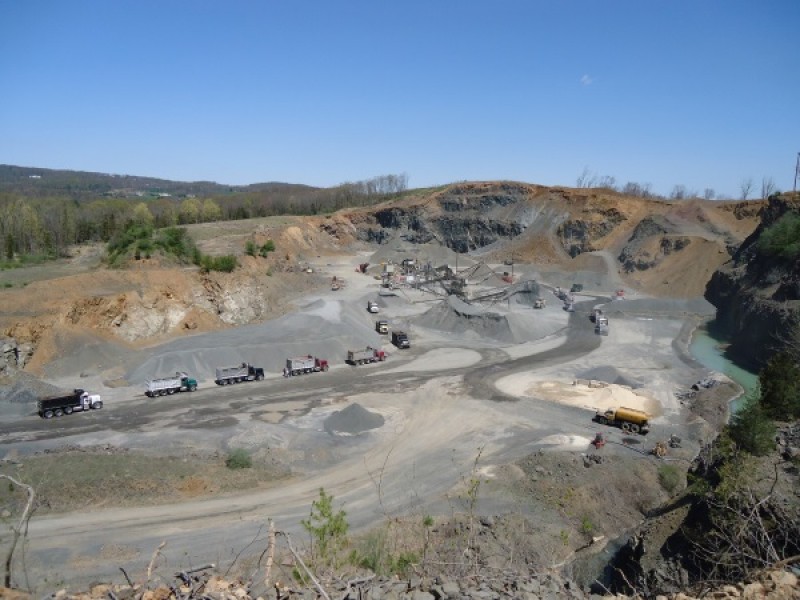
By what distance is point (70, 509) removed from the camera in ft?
65.1

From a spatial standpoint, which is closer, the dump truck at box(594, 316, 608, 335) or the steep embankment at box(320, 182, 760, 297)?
the dump truck at box(594, 316, 608, 335)

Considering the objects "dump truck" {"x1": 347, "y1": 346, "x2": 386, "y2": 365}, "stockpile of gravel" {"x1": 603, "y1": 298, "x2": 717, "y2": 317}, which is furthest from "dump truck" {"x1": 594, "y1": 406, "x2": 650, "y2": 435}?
"stockpile of gravel" {"x1": 603, "y1": 298, "x2": 717, "y2": 317}

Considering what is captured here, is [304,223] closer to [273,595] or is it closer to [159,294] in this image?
[159,294]

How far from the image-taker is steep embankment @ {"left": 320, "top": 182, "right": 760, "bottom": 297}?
2761 inches

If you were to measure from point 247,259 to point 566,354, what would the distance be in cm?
3215

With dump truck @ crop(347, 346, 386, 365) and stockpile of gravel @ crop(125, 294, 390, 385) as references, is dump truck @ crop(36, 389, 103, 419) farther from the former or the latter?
dump truck @ crop(347, 346, 386, 365)

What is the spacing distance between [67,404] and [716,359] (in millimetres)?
44556

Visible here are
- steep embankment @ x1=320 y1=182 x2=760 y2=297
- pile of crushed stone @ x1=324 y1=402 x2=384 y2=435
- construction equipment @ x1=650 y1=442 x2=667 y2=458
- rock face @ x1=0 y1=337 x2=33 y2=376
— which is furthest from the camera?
steep embankment @ x1=320 y1=182 x2=760 y2=297

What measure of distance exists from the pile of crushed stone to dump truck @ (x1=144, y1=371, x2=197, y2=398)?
385 inches

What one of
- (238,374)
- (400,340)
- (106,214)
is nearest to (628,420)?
(400,340)

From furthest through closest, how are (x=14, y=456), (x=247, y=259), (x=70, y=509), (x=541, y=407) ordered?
(x=247, y=259), (x=541, y=407), (x=14, y=456), (x=70, y=509)

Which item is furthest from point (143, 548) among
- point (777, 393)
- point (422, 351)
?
point (422, 351)

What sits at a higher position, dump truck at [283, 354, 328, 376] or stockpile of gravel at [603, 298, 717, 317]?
stockpile of gravel at [603, 298, 717, 317]

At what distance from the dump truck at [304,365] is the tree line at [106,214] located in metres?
34.3
